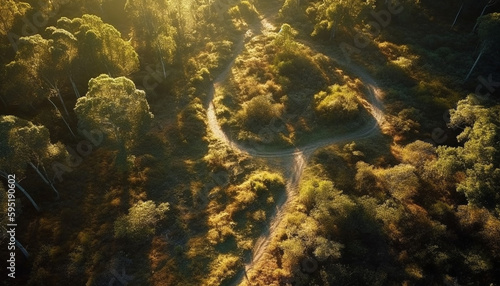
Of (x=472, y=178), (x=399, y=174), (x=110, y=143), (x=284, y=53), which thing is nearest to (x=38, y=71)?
(x=110, y=143)

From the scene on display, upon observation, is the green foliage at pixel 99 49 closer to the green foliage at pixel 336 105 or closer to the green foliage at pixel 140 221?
the green foliage at pixel 140 221

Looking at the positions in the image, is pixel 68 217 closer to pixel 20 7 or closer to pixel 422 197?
pixel 20 7

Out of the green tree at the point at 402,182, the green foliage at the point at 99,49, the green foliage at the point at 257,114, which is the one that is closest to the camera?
the green tree at the point at 402,182

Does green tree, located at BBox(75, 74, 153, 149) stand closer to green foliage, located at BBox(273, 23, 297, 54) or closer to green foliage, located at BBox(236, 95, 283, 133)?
green foliage, located at BBox(236, 95, 283, 133)
